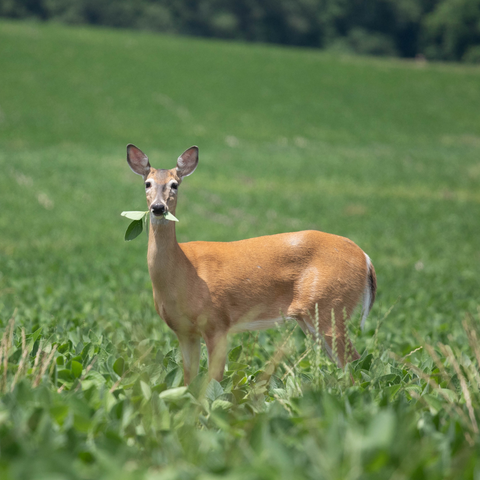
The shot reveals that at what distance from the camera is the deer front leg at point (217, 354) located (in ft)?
12.4

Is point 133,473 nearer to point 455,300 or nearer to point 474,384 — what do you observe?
point 474,384

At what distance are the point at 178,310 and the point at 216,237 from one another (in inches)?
336

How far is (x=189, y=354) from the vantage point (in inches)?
160

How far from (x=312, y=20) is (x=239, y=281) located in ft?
255

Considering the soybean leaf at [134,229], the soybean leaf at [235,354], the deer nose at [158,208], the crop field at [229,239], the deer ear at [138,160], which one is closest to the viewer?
the crop field at [229,239]

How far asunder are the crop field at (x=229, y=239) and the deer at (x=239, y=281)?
0.20 meters

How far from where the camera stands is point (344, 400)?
2.93 m

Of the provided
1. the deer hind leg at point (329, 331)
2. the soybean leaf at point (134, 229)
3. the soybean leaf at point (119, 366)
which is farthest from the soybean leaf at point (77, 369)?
the deer hind leg at point (329, 331)

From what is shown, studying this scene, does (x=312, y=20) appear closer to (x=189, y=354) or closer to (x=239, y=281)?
(x=239, y=281)

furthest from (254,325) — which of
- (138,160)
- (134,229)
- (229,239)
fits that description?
(229,239)

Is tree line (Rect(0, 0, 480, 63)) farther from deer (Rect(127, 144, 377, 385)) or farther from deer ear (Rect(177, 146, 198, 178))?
deer (Rect(127, 144, 377, 385))

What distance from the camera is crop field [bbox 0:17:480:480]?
95.0 inches

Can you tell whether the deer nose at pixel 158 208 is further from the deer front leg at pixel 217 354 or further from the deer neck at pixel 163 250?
the deer front leg at pixel 217 354

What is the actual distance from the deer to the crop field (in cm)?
20
